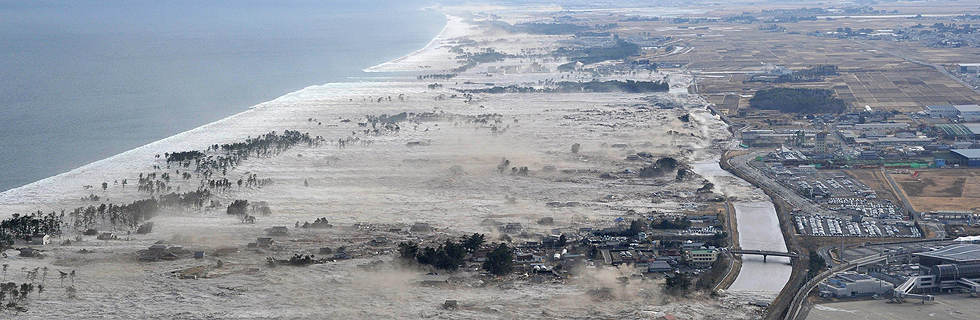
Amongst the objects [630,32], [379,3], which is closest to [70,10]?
[379,3]

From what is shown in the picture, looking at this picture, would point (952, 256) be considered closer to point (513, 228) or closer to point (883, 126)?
point (513, 228)

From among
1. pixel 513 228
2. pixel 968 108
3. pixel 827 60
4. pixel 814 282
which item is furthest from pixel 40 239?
pixel 827 60

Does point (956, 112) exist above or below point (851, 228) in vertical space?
above

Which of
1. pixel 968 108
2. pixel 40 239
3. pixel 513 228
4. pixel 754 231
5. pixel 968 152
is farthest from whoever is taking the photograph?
pixel 968 108

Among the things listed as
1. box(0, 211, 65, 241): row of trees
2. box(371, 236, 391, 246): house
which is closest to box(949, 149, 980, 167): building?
box(371, 236, 391, 246): house

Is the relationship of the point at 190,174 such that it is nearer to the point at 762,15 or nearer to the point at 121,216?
the point at 121,216

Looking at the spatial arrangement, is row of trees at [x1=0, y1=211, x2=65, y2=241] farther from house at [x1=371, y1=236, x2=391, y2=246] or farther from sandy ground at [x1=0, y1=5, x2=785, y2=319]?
house at [x1=371, y1=236, x2=391, y2=246]
